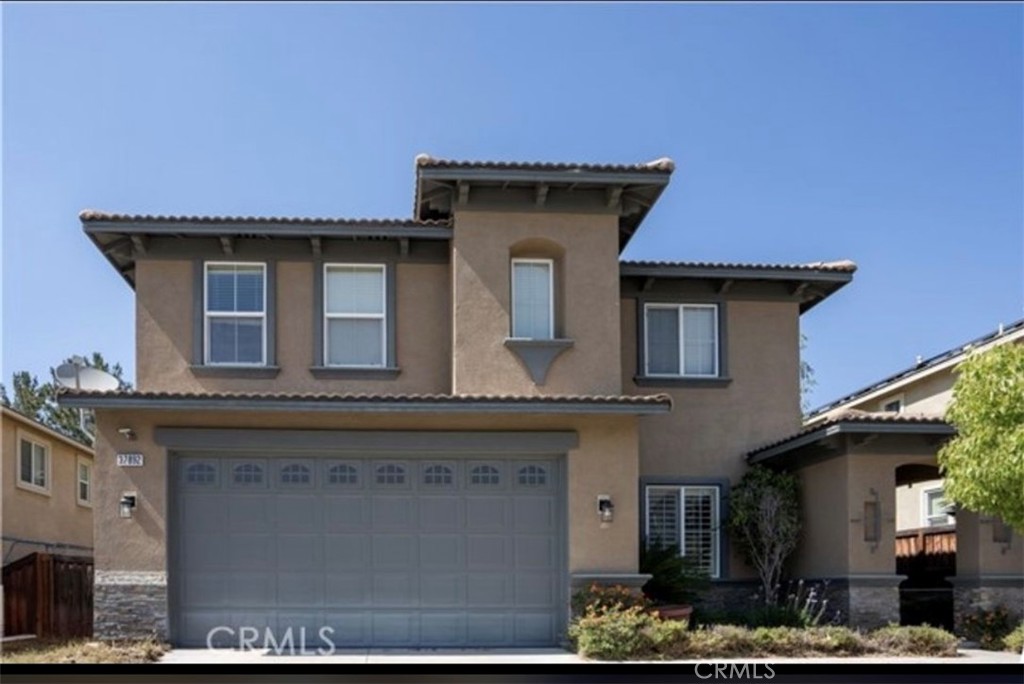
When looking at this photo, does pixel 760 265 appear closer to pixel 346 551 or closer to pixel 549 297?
pixel 549 297

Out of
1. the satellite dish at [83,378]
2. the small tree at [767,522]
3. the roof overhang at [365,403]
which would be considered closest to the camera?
the roof overhang at [365,403]

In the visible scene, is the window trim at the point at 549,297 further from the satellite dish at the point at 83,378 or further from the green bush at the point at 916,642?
the green bush at the point at 916,642

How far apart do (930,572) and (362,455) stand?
10343mm

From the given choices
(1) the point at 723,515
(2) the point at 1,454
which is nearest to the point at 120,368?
(2) the point at 1,454

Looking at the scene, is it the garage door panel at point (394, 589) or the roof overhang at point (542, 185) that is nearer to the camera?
the garage door panel at point (394, 589)

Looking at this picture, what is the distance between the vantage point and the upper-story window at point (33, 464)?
20.9m

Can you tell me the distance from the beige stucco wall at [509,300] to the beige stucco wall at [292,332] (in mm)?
848

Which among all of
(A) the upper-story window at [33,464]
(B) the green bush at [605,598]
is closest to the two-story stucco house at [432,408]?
(B) the green bush at [605,598]

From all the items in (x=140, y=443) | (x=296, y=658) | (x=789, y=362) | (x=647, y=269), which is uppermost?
(x=647, y=269)

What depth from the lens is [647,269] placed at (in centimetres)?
1881

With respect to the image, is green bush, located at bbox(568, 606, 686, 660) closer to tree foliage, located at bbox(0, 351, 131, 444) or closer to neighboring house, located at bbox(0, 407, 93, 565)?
neighboring house, located at bbox(0, 407, 93, 565)

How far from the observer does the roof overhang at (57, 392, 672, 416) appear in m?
15.8

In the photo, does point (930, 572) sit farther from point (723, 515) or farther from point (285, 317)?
point (285, 317)

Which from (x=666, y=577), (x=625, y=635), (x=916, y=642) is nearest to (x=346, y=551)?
(x=625, y=635)
